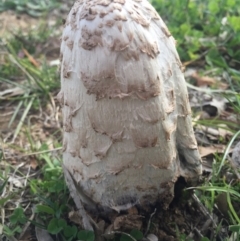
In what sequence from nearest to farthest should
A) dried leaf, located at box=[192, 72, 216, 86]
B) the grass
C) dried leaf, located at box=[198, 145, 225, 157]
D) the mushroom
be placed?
the mushroom, the grass, dried leaf, located at box=[198, 145, 225, 157], dried leaf, located at box=[192, 72, 216, 86]

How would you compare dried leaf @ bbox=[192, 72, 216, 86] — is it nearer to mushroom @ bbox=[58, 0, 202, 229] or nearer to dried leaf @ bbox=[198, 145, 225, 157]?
dried leaf @ bbox=[198, 145, 225, 157]

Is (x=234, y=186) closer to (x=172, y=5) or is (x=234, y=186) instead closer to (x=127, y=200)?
(x=127, y=200)

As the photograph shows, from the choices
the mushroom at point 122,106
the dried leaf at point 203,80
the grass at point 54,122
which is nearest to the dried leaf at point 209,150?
the grass at point 54,122

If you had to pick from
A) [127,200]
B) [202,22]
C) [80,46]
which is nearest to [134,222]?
Answer: [127,200]

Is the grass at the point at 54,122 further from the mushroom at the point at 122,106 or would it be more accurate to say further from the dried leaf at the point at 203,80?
the mushroom at the point at 122,106

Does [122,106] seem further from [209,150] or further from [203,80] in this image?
[203,80]

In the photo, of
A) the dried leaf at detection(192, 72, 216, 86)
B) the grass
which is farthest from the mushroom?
the dried leaf at detection(192, 72, 216, 86)
